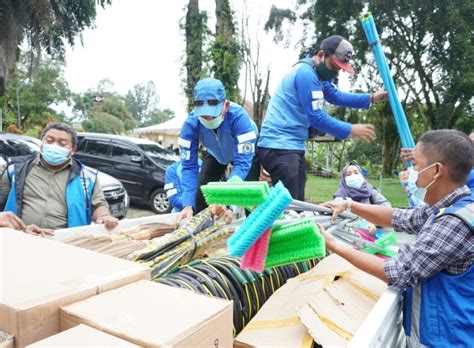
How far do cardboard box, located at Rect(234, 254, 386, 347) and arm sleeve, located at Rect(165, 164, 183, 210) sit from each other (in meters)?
2.18

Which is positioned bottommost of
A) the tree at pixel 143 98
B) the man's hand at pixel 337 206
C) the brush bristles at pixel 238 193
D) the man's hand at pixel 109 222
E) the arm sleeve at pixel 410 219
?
the man's hand at pixel 109 222

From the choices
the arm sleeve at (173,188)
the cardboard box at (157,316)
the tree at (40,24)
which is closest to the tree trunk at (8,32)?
the tree at (40,24)

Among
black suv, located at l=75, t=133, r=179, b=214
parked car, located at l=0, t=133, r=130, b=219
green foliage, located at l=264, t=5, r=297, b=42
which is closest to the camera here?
parked car, located at l=0, t=133, r=130, b=219

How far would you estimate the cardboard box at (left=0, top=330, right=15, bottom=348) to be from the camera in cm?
89

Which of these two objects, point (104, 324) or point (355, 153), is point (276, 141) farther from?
point (355, 153)

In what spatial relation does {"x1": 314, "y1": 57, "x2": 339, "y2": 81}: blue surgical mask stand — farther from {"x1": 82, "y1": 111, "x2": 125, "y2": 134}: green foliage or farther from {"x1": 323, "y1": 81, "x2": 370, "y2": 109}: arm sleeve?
{"x1": 82, "y1": 111, "x2": 125, "y2": 134}: green foliage

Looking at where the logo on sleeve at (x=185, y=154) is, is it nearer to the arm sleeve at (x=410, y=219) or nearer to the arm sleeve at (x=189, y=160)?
→ the arm sleeve at (x=189, y=160)

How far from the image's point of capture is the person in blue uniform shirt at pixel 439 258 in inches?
58.3

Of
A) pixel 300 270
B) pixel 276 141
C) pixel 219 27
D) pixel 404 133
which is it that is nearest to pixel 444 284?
pixel 300 270

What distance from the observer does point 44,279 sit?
112 cm

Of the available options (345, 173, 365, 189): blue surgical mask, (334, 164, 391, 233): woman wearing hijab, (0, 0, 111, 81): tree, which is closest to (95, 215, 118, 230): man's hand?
(334, 164, 391, 233): woman wearing hijab

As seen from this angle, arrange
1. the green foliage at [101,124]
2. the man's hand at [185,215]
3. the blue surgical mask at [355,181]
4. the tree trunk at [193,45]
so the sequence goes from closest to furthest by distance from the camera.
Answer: the man's hand at [185,215] → the blue surgical mask at [355,181] → the tree trunk at [193,45] → the green foliage at [101,124]

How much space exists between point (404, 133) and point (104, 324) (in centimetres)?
283

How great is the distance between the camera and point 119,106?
5362 cm
